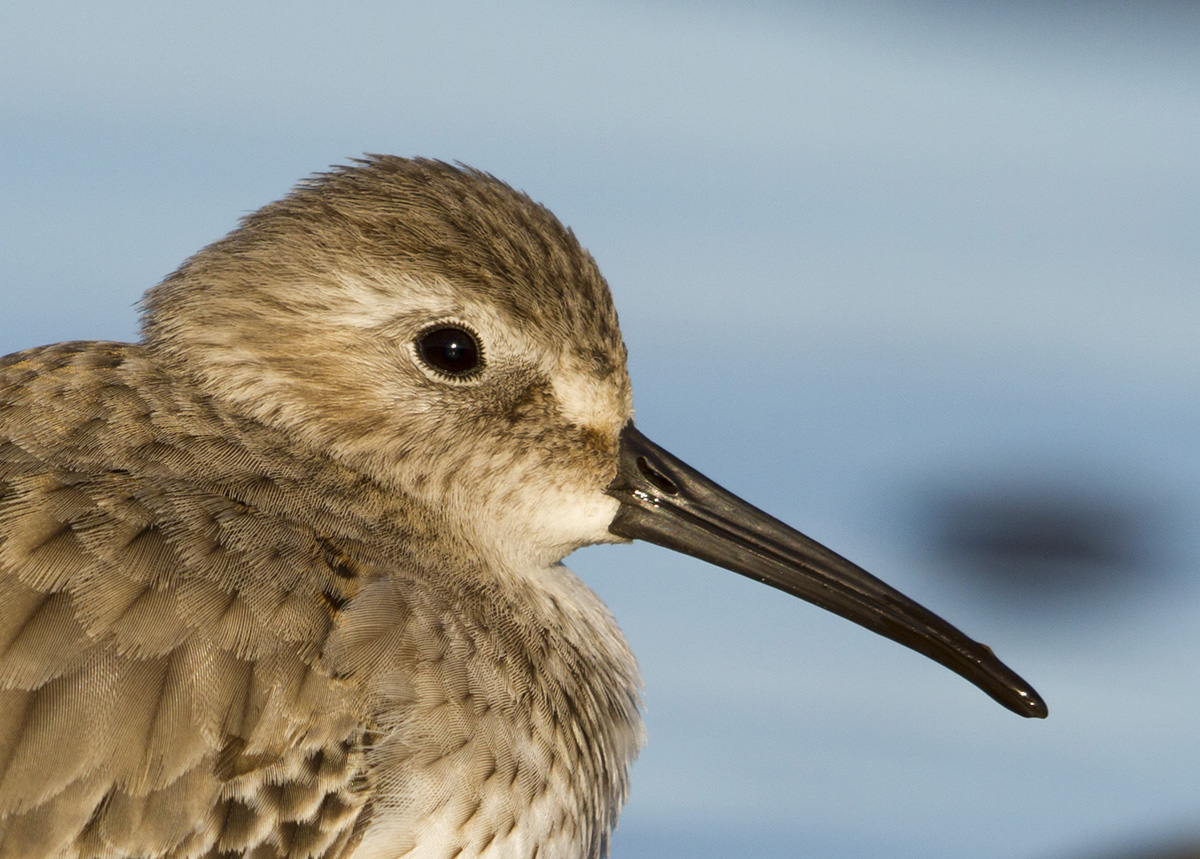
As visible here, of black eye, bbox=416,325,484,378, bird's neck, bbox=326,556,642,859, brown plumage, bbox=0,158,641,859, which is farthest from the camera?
black eye, bbox=416,325,484,378

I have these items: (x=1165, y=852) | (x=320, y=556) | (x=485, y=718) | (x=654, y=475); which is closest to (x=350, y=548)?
(x=320, y=556)

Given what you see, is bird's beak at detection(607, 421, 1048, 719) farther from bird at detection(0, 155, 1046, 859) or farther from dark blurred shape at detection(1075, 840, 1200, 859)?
dark blurred shape at detection(1075, 840, 1200, 859)

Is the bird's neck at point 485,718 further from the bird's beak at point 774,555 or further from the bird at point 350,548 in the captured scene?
the bird's beak at point 774,555

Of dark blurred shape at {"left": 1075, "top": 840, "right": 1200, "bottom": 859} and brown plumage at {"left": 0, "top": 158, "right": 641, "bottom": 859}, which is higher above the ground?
dark blurred shape at {"left": 1075, "top": 840, "right": 1200, "bottom": 859}

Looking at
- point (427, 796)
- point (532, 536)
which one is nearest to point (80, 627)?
point (427, 796)

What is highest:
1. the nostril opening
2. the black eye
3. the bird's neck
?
the nostril opening

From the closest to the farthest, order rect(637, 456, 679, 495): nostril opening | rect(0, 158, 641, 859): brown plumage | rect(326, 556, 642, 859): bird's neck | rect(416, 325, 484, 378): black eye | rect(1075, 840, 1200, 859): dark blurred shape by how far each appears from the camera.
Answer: rect(0, 158, 641, 859): brown plumage → rect(326, 556, 642, 859): bird's neck → rect(416, 325, 484, 378): black eye → rect(637, 456, 679, 495): nostril opening → rect(1075, 840, 1200, 859): dark blurred shape

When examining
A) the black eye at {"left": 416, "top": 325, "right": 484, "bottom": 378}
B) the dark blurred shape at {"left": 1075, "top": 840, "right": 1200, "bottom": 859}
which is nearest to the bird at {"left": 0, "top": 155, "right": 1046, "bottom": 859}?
the black eye at {"left": 416, "top": 325, "right": 484, "bottom": 378}

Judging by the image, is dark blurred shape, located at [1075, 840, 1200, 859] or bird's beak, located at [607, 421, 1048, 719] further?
dark blurred shape, located at [1075, 840, 1200, 859]
